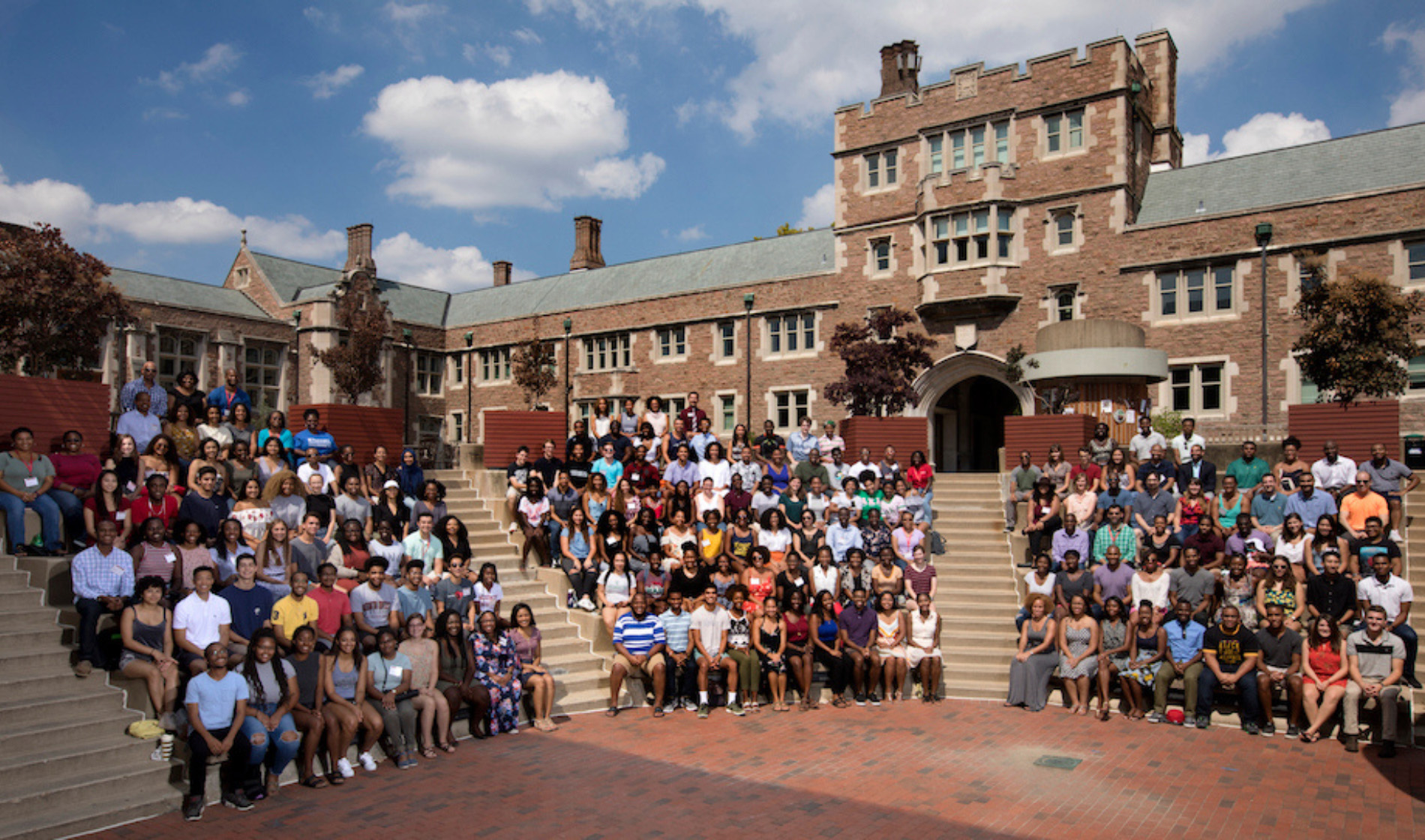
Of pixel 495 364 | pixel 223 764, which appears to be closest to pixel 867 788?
pixel 223 764

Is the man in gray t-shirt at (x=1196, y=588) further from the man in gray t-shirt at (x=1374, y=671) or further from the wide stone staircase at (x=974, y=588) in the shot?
the wide stone staircase at (x=974, y=588)

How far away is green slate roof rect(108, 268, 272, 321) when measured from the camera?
3278 centimetres

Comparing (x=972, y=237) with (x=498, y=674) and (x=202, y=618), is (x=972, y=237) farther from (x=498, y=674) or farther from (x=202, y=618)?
(x=202, y=618)

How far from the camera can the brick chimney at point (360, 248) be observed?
3956 centimetres

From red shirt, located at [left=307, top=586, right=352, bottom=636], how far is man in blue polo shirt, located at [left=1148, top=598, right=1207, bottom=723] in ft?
26.2

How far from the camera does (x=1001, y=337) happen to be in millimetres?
25922

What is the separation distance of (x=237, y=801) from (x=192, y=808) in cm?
31

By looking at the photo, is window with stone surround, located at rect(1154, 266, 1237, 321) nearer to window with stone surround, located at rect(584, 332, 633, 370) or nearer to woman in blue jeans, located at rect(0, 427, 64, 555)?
window with stone surround, located at rect(584, 332, 633, 370)

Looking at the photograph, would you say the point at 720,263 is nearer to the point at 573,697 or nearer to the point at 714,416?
the point at 714,416

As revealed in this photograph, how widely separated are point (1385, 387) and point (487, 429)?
15.4 m

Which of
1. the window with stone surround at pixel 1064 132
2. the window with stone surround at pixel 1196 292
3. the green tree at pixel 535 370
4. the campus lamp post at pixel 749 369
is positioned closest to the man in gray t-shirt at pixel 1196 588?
the window with stone surround at pixel 1196 292

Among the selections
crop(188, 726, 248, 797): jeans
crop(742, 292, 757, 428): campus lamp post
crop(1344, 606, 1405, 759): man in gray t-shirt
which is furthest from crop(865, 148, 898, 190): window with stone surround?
crop(188, 726, 248, 797): jeans

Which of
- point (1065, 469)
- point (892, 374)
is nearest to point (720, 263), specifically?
point (892, 374)

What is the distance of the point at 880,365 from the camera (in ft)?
82.2
